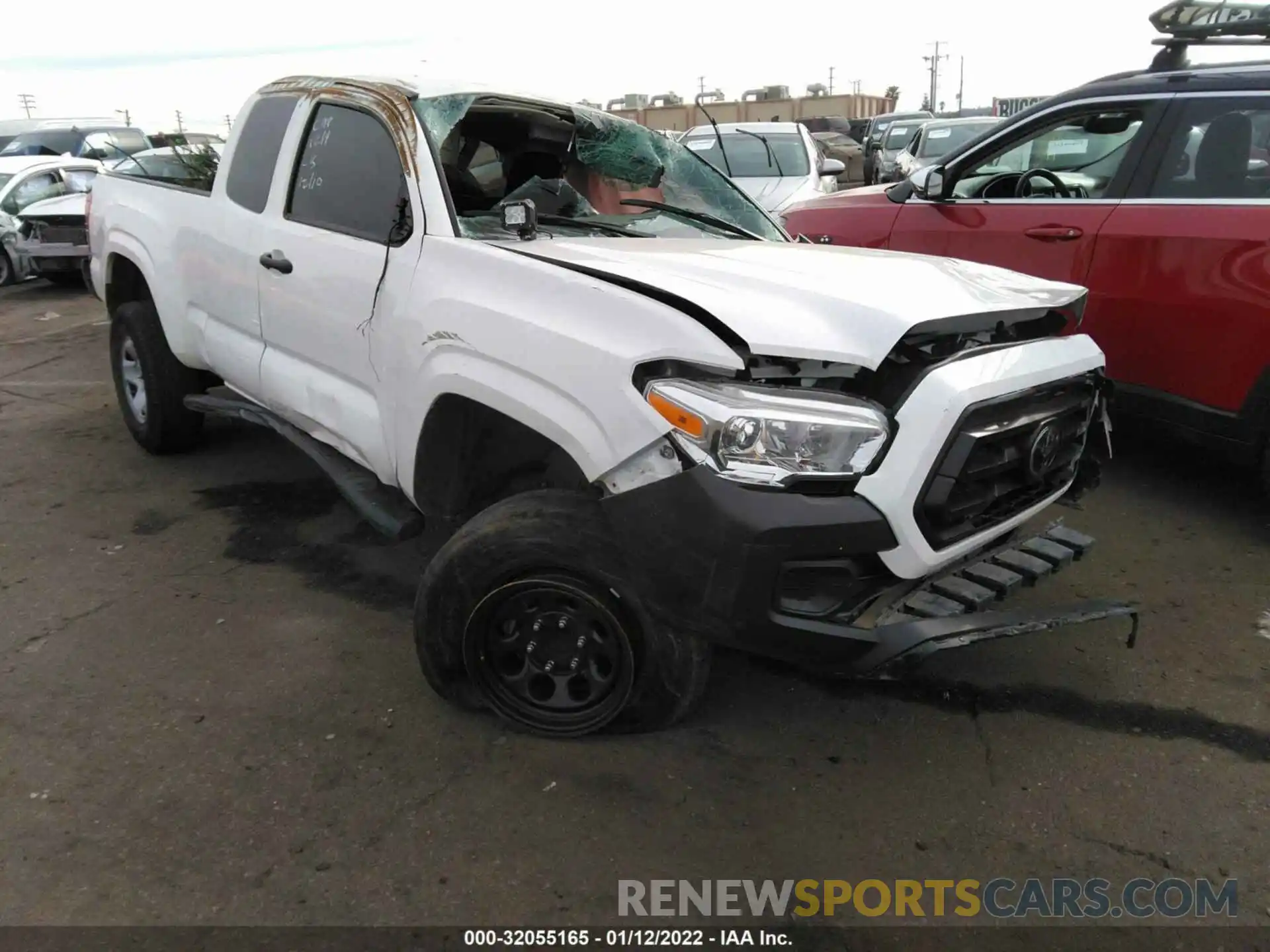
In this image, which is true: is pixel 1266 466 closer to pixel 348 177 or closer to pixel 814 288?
pixel 814 288

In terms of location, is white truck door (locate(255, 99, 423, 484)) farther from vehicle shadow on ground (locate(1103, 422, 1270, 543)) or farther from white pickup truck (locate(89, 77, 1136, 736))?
vehicle shadow on ground (locate(1103, 422, 1270, 543))

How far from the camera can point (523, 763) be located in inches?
109

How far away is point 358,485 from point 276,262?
0.90 metres

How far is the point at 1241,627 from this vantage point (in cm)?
348

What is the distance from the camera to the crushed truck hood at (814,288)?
229 centimetres

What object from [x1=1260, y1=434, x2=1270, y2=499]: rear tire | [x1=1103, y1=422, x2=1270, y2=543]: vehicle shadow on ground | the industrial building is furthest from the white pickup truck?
the industrial building

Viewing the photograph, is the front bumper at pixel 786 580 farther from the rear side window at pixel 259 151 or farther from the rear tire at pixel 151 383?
the rear tire at pixel 151 383

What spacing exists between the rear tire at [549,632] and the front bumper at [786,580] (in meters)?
0.19

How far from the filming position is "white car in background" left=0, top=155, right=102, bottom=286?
11.8 meters

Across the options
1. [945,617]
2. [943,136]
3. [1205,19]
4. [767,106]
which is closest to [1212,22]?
[1205,19]

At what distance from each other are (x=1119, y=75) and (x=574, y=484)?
3.68 metres

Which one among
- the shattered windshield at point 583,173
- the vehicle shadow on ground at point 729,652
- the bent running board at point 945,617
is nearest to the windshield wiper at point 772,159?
the vehicle shadow on ground at point 729,652

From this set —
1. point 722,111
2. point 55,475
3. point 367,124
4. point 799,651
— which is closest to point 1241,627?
point 799,651

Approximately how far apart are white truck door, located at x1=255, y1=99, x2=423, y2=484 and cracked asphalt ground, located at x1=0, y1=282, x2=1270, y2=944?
2.51ft
